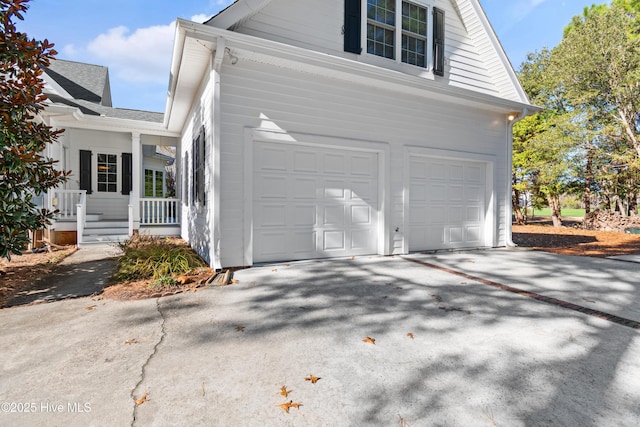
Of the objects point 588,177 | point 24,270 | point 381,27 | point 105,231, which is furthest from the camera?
point 588,177

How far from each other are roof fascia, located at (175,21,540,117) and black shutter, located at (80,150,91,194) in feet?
25.3

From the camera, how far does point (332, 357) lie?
2.15 metres

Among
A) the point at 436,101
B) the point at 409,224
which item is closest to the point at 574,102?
the point at 436,101

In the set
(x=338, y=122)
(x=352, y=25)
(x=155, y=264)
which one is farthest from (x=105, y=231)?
(x=352, y=25)

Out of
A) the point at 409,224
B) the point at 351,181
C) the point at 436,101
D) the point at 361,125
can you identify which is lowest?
the point at 409,224

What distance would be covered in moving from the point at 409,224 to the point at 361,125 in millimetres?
2271

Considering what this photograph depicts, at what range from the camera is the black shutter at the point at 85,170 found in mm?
9430

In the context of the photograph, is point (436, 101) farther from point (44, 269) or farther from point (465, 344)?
point (44, 269)

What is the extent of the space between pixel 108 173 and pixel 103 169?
18 centimetres

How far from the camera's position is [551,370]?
200cm

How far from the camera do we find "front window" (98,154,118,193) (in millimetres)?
9906

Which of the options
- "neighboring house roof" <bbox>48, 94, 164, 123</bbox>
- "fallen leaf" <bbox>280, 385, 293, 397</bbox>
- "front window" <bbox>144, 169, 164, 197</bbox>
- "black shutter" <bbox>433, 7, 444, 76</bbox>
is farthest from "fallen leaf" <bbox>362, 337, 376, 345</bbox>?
"front window" <bbox>144, 169, 164, 197</bbox>

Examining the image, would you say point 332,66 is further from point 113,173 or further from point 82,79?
point 82,79

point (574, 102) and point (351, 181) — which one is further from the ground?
point (574, 102)
